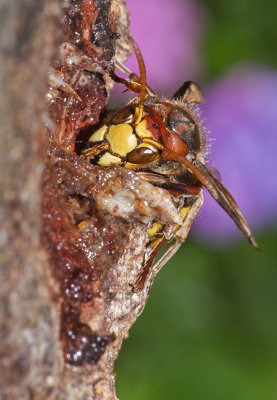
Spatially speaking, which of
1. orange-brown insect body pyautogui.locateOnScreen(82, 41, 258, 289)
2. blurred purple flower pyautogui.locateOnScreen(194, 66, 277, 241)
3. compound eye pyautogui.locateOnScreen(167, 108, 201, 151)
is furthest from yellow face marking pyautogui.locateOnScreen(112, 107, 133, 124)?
blurred purple flower pyautogui.locateOnScreen(194, 66, 277, 241)

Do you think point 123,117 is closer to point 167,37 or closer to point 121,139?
point 121,139

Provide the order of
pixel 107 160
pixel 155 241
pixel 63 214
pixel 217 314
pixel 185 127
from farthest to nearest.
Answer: pixel 217 314 < pixel 185 127 < pixel 155 241 < pixel 107 160 < pixel 63 214

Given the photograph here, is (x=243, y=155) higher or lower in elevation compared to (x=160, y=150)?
lower

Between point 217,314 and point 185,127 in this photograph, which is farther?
point 217,314

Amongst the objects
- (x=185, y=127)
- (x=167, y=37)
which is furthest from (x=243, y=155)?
(x=185, y=127)

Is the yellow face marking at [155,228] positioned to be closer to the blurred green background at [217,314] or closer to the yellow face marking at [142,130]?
the yellow face marking at [142,130]

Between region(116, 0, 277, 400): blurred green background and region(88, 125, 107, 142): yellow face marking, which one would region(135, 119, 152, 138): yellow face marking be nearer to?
region(88, 125, 107, 142): yellow face marking

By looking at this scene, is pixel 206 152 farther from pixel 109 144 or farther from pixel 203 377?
pixel 203 377

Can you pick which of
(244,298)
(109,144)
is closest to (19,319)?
(109,144)
